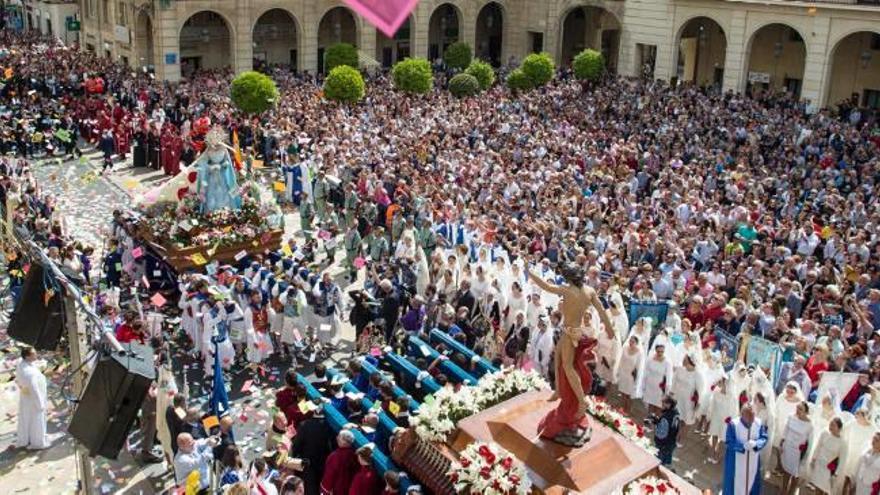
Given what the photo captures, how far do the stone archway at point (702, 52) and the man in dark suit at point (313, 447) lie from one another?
32833 millimetres

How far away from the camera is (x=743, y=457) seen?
10.2 m

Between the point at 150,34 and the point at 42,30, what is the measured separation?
747 inches

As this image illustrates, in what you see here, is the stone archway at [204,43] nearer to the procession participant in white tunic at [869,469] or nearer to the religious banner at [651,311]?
the religious banner at [651,311]

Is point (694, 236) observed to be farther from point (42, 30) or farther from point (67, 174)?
point (42, 30)

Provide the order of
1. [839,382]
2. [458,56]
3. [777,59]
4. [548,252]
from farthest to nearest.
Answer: [458,56] < [777,59] < [548,252] < [839,382]

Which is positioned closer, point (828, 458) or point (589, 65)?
point (828, 458)

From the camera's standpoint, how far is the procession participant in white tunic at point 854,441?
9.96m

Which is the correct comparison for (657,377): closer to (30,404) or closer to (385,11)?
(30,404)

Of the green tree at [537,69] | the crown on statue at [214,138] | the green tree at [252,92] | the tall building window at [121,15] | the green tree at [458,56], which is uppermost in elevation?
the tall building window at [121,15]

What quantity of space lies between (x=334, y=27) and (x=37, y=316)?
128 feet

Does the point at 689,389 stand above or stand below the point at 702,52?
below

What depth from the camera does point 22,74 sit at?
3375 centimetres

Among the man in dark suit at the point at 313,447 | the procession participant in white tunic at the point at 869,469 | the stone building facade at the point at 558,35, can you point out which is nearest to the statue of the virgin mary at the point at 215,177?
the man in dark suit at the point at 313,447

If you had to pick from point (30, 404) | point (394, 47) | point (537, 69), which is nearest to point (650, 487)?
point (30, 404)
